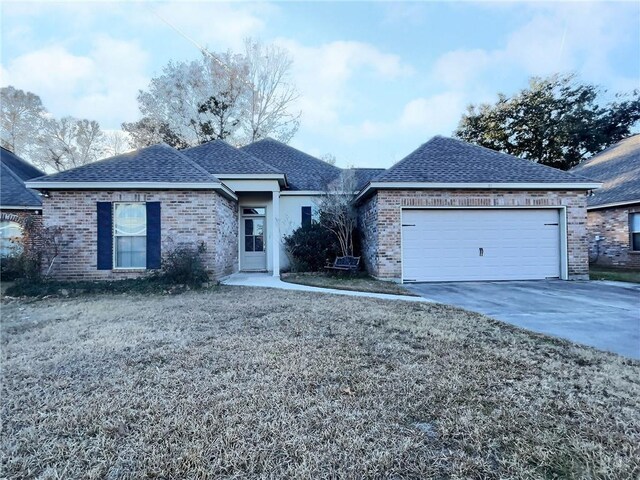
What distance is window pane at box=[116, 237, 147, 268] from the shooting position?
9359mm

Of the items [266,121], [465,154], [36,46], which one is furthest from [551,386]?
[266,121]

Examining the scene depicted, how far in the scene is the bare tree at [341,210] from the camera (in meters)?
11.4

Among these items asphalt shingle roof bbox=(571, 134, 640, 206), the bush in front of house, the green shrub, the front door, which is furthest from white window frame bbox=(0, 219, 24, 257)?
asphalt shingle roof bbox=(571, 134, 640, 206)

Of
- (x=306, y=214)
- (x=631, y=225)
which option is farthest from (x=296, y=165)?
(x=631, y=225)

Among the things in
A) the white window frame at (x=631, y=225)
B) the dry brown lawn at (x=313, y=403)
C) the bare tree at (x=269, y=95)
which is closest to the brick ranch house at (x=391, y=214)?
the white window frame at (x=631, y=225)

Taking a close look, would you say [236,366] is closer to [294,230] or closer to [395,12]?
[294,230]

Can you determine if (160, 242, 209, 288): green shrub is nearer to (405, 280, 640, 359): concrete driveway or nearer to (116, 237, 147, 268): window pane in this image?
(116, 237, 147, 268): window pane

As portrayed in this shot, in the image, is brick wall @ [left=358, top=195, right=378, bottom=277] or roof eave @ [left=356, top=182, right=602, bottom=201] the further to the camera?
brick wall @ [left=358, top=195, right=378, bottom=277]

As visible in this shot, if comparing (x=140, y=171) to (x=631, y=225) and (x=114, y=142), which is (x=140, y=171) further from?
(x=114, y=142)

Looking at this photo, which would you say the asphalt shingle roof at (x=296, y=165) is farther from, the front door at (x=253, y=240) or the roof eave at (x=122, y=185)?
the roof eave at (x=122, y=185)

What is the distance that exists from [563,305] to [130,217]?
10706 millimetres

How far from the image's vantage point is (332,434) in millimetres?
2139

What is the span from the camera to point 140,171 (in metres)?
9.52

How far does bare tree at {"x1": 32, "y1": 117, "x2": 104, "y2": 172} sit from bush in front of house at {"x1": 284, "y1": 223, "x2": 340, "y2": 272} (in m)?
22.6
